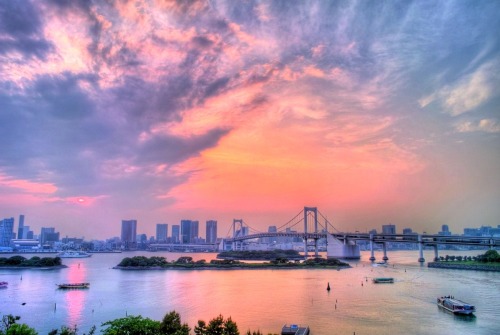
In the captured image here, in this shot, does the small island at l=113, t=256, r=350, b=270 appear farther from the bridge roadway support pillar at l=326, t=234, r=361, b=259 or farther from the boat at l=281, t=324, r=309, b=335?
the boat at l=281, t=324, r=309, b=335

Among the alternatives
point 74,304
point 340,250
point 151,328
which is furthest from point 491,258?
point 151,328

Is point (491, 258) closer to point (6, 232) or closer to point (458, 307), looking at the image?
point (458, 307)

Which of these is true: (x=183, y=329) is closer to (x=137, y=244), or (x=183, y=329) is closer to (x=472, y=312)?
(x=472, y=312)

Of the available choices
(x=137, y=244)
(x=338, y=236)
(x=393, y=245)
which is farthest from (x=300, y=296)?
(x=393, y=245)

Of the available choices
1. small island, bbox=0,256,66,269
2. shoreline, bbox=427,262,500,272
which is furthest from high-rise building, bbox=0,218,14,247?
shoreline, bbox=427,262,500,272

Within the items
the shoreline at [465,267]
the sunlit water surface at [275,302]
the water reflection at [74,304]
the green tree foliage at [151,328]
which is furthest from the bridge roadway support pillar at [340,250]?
the green tree foliage at [151,328]
